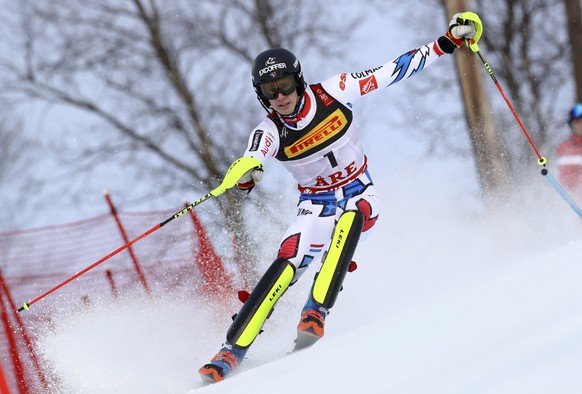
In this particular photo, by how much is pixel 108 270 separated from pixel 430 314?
177 inches

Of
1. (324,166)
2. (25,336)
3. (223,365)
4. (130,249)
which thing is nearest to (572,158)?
(324,166)

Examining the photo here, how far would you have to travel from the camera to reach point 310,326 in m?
4.31

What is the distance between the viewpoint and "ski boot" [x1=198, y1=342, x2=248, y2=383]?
431 centimetres

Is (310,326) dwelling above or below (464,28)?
below

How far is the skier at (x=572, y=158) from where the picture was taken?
21.1 feet

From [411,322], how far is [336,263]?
1.01 meters

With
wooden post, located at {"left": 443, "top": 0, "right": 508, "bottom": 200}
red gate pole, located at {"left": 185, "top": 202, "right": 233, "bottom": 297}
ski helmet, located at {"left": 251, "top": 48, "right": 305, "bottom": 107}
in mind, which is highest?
wooden post, located at {"left": 443, "top": 0, "right": 508, "bottom": 200}

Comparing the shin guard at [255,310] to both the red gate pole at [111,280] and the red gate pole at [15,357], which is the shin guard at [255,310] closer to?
the red gate pole at [15,357]

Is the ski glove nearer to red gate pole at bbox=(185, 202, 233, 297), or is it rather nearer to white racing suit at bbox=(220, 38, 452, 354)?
white racing suit at bbox=(220, 38, 452, 354)

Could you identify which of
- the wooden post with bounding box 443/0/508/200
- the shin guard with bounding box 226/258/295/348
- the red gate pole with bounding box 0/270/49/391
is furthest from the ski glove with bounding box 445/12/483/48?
the red gate pole with bounding box 0/270/49/391

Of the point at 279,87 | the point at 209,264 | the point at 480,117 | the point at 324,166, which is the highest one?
the point at 480,117

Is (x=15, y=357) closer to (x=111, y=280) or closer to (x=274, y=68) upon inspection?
(x=111, y=280)

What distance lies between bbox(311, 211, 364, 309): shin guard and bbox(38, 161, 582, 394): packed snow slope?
232 mm

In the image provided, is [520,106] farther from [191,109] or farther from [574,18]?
[191,109]
